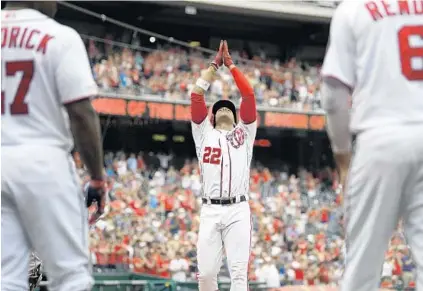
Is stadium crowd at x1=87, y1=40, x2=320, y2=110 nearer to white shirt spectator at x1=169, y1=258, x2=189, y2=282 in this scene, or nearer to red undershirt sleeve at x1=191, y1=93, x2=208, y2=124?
white shirt spectator at x1=169, y1=258, x2=189, y2=282

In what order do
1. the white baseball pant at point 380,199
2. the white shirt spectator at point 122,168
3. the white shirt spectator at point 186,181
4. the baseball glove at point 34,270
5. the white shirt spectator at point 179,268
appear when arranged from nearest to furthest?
the white baseball pant at point 380,199 → the baseball glove at point 34,270 → the white shirt spectator at point 179,268 → the white shirt spectator at point 122,168 → the white shirt spectator at point 186,181

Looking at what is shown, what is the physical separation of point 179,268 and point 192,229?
2.33 meters

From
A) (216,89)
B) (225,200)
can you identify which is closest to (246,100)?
(225,200)

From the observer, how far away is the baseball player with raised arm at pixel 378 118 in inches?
145

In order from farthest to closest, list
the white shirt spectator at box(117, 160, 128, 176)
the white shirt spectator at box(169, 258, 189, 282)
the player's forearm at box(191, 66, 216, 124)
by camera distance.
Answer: the white shirt spectator at box(117, 160, 128, 176), the white shirt spectator at box(169, 258, 189, 282), the player's forearm at box(191, 66, 216, 124)

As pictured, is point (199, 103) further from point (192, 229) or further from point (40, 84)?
point (192, 229)

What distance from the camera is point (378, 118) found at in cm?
375

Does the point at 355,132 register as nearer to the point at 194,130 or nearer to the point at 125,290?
the point at 194,130

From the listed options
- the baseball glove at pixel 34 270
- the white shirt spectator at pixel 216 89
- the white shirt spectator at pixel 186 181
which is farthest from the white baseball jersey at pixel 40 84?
the white shirt spectator at pixel 216 89

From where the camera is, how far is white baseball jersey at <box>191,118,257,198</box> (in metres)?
7.45

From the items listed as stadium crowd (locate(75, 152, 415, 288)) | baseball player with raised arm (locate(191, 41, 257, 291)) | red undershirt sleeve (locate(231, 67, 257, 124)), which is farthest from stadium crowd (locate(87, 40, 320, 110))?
red undershirt sleeve (locate(231, 67, 257, 124))

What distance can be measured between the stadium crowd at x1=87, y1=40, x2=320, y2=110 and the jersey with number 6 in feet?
57.7

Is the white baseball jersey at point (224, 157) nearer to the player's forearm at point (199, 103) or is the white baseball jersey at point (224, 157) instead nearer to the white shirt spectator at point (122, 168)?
the player's forearm at point (199, 103)

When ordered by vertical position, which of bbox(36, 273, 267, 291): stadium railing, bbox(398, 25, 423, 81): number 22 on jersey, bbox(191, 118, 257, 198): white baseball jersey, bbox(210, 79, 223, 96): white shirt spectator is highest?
bbox(398, 25, 423, 81): number 22 on jersey
